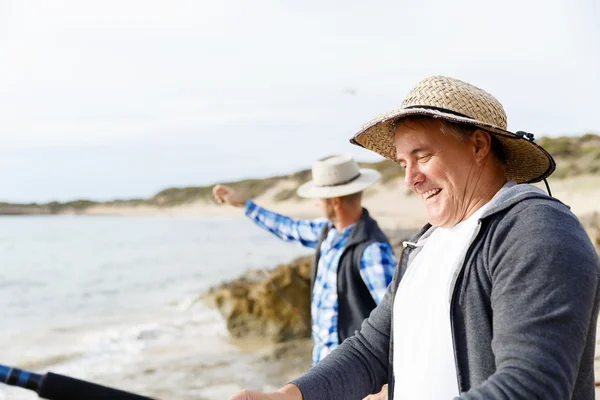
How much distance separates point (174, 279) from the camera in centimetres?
2356

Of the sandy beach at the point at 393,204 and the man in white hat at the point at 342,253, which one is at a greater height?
the man in white hat at the point at 342,253

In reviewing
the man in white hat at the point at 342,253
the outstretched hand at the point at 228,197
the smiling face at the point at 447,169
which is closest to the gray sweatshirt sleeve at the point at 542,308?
the smiling face at the point at 447,169

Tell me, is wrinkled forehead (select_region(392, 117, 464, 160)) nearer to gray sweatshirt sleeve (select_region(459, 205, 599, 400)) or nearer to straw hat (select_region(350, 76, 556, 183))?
straw hat (select_region(350, 76, 556, 183))

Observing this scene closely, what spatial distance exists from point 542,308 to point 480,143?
1.76 ft

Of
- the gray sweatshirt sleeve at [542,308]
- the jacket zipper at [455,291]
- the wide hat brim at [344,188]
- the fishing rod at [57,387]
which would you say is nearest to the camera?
the fishing rod at [57,387]

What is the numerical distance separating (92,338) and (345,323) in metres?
11.0

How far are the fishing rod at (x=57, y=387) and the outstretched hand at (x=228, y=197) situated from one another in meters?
3.32

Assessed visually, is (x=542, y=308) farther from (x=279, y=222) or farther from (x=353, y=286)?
(x=279, y=222)

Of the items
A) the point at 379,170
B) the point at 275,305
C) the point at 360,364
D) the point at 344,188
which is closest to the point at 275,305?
the point at 275,305

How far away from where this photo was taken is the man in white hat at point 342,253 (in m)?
3.37

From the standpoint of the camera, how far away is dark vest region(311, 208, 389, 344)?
3377 mm

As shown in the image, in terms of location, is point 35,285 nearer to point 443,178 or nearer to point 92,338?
point 92,338

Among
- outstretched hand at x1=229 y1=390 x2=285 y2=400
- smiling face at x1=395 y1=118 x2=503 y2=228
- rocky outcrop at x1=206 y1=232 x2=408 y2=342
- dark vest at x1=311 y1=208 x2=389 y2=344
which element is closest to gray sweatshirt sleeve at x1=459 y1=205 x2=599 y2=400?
smiling face at x1=395 y1=118 x2=503 y2=228

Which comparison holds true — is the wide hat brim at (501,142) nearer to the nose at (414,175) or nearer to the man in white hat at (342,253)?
the nose at (414,175)
